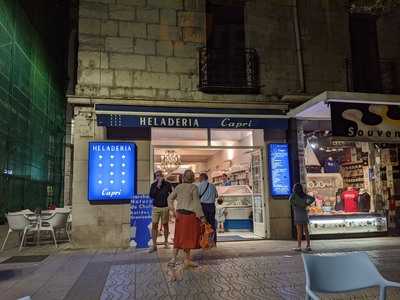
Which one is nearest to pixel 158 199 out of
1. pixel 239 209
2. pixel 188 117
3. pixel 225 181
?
pixel 188 117

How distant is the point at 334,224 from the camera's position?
1073cm

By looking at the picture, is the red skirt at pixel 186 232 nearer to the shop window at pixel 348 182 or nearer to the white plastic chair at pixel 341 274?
the white plastic chair at pixel 341 274

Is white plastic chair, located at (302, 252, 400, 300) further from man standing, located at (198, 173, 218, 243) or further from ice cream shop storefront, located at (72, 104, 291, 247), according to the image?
ice cream shop storefront, located at (72, 104, 291, 247)

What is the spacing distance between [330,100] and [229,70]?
3.09m

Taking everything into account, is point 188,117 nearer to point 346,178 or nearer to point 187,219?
point 187,219

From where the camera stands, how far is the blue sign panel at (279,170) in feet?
34.2

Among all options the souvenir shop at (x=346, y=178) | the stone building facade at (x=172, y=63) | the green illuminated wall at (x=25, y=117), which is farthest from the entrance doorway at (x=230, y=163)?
the green illuminated wall at (x=25, y=117)

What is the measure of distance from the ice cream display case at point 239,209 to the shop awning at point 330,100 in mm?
3019

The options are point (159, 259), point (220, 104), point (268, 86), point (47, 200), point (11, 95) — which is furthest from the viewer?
point (47, 200)

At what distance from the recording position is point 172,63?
10336 mm

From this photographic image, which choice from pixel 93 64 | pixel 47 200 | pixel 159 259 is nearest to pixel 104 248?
pixel 159 259

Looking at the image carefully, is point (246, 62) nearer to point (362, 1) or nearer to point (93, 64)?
point (362, 1)

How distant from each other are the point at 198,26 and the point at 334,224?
6.80 m

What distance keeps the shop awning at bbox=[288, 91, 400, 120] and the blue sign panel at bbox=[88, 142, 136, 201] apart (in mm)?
4603
